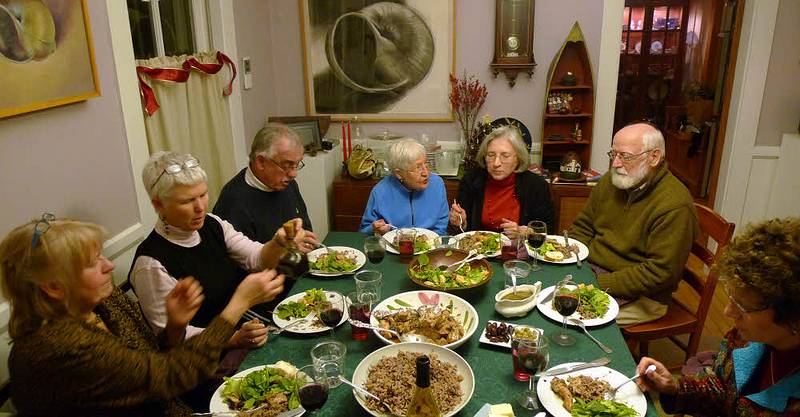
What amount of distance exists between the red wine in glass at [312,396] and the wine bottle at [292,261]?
782 millimetres

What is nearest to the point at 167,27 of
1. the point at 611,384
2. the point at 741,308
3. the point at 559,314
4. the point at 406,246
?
the point at 406,246

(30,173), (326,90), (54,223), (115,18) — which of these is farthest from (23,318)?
(326,90)

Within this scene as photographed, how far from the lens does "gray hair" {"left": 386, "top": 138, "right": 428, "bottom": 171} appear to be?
2764mm

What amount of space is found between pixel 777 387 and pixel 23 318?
1.81 metres

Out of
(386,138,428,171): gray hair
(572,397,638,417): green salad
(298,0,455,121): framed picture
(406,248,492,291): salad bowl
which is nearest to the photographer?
(572,397,638,417): green salad

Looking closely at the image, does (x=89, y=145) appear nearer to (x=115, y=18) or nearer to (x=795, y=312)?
(x=115, y=18)

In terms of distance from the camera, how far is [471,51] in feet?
13.0

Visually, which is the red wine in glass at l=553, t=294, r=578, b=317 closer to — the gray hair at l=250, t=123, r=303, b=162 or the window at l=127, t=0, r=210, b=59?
the gray hair at l=250, t=123, r=303, b=162

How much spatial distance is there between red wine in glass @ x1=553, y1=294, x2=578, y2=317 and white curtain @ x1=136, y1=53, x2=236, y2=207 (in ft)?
6.55

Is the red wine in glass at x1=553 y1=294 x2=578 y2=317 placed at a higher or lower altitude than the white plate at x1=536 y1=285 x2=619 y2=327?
higher

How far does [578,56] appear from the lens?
3.84 metres

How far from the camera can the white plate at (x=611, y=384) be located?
4.41 feet

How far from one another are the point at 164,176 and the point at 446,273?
1.07 metres

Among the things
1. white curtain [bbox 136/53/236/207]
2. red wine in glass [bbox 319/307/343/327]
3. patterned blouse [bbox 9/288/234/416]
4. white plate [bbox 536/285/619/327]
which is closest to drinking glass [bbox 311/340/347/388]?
red wine in glass [bbox 319/307/343/327]
